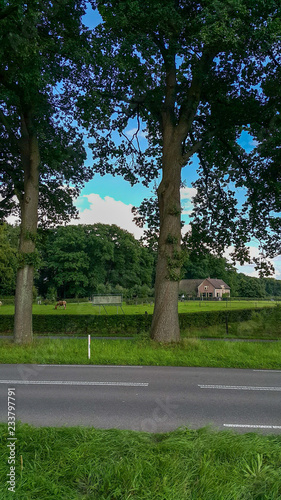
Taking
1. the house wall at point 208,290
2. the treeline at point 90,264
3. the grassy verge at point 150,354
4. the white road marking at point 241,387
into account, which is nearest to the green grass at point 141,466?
the white road marking at point 241,387

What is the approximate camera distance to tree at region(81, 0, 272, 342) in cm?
1019

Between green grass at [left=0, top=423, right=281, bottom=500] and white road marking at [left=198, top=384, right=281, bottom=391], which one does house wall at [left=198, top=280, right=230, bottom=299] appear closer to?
white road marking at [left=198, top=384, right=281, bottom=391]

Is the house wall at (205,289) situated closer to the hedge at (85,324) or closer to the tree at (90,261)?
the tree at (90,261)

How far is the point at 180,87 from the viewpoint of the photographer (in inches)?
575

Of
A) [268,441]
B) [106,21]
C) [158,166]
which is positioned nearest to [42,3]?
[106,21]

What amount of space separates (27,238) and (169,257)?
590 cm

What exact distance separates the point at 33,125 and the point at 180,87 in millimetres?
6874

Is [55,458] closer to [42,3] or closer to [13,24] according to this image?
[13,24]

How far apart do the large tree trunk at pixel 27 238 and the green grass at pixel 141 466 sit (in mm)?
9126

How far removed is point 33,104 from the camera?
12.9 m

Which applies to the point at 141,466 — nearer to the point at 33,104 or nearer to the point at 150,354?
the point at 150,354

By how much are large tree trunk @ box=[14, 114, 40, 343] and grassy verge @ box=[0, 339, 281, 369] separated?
0.87m

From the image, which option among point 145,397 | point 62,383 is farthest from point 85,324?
point 145,397

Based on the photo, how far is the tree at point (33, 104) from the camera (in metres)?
10.1
